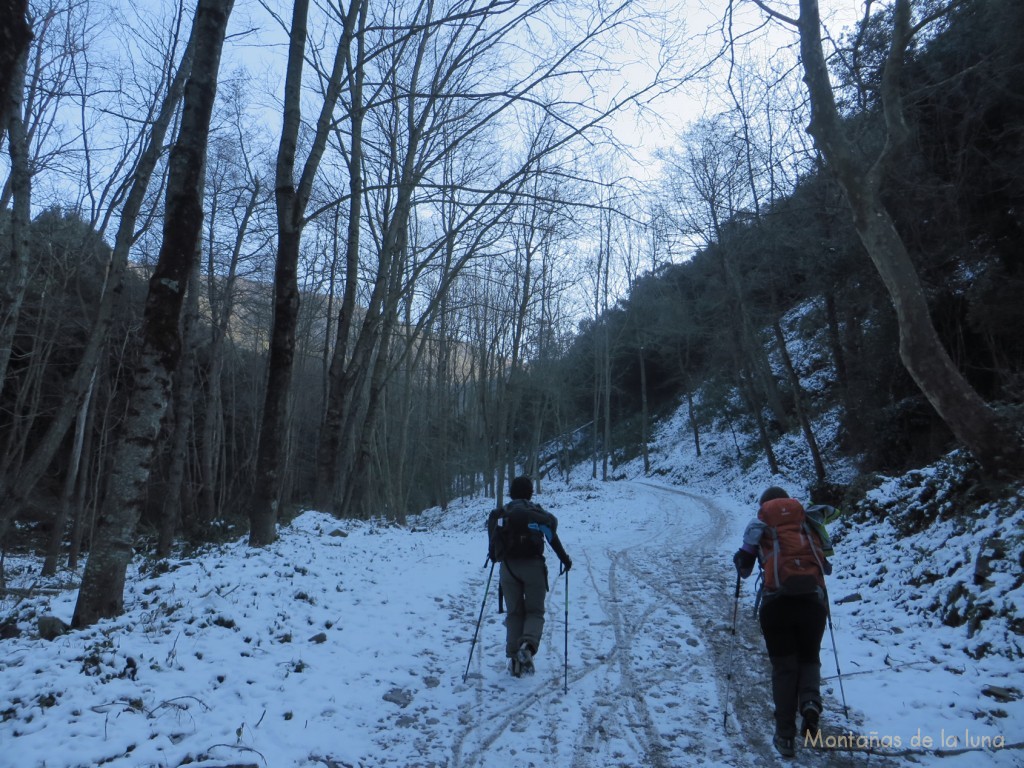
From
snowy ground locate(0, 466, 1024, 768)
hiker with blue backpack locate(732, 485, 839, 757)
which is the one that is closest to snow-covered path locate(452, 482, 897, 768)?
snowy ground locate(0, 466, 1024, 768)

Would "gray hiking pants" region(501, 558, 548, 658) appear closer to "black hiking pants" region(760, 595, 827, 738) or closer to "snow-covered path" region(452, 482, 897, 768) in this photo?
"snow-covered path" region(452, 482, 897, 768)

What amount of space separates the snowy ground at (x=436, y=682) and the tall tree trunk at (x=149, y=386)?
450 millimetres

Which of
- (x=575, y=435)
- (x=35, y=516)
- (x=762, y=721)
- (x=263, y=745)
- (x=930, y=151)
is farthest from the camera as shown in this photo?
(x=575, y=435)

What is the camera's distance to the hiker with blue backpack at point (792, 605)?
13.7 ft

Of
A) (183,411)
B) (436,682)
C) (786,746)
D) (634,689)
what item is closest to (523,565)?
(436,682)

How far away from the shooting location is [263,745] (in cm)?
399

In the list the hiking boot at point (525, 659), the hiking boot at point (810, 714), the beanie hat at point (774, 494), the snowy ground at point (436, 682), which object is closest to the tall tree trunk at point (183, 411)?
the snowy ground at point (436, 682)

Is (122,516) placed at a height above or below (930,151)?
below

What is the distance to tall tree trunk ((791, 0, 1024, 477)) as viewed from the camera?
705cm

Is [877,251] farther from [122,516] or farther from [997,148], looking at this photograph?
[122,516]

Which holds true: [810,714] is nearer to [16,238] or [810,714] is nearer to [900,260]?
[900,260]

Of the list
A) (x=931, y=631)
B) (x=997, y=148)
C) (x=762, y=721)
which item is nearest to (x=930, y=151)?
(x=997, y=148)

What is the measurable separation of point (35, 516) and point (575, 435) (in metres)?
40.1

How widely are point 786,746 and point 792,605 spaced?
0.92 m
